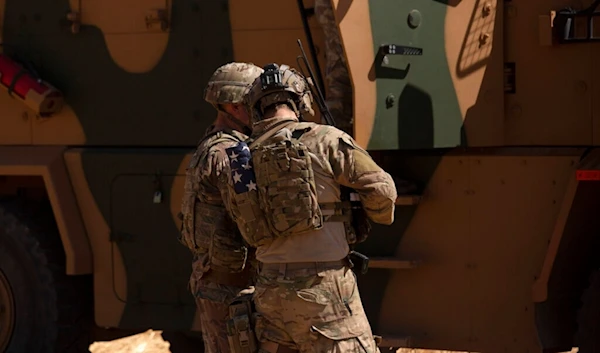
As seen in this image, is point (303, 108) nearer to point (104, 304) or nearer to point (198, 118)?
point (198, 118)

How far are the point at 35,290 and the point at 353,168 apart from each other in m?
2.96

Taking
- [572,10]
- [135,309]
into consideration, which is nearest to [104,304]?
[135,309]

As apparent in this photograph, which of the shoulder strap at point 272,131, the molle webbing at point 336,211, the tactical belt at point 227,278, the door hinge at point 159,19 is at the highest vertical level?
the door hinge at point 159,19

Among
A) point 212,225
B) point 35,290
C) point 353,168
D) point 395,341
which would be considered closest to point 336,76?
point 212,225

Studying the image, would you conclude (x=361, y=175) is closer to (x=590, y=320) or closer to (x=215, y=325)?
(x=215, y=325)

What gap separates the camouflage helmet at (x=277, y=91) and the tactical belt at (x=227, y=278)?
824mm

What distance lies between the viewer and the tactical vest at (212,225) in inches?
175

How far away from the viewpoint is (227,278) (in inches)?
181

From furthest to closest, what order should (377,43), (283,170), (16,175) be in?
(16,175) → (377,43) → (283,170)

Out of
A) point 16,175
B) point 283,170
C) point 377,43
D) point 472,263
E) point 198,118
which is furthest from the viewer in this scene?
point 16,175

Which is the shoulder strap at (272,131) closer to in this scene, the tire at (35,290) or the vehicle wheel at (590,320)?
the vehicle wheel at (590,320)

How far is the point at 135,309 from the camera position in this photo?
19.8 feet

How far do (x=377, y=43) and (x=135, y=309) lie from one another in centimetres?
198

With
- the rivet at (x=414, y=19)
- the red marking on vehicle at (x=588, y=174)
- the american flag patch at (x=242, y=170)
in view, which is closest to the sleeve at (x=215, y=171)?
the american flag patch at (x=242, y=170)
